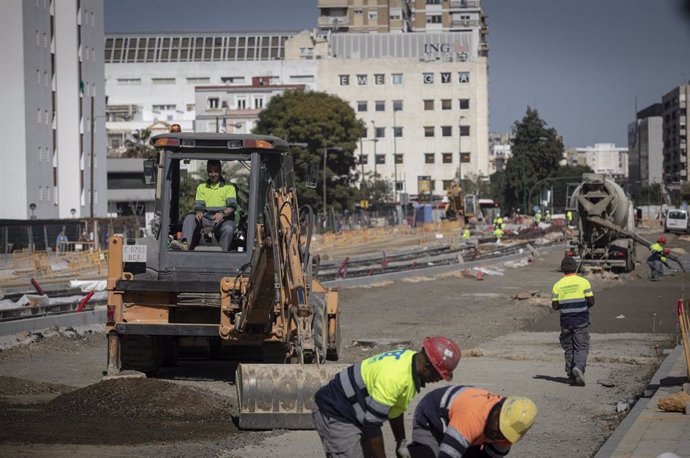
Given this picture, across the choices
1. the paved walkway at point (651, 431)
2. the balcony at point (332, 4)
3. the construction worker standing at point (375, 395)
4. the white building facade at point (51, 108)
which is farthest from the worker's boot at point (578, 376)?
the balcony at point (332, 4)

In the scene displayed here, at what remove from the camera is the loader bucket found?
1256cm

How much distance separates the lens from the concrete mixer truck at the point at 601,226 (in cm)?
4603

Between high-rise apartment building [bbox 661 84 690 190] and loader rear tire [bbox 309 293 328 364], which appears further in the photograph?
high-rise apartment building [bbox 661 84 690 190]

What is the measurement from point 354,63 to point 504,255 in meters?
74.7

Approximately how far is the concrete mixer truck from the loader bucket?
34.5m

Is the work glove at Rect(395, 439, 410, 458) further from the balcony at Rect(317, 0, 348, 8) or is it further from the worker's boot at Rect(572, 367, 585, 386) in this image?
the balcony at Rect(317, 0, 348, 8)

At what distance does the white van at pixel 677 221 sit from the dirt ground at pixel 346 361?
5562 centimetres

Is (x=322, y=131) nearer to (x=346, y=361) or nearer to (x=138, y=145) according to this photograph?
(x=138, y=145)

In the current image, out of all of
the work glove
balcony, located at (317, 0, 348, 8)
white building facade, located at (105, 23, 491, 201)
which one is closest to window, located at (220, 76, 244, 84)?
white building facade, located at (105, 23, 491, 201)

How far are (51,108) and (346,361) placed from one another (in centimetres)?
5722

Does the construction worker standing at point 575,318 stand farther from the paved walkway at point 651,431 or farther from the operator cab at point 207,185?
the operator cab at point 207,185

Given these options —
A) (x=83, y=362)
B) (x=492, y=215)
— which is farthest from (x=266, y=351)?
(x=492, y=215)

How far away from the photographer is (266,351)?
15391 mm

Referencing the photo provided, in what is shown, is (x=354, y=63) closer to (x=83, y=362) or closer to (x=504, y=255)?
(x=504, y=255)
